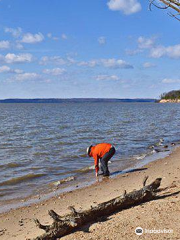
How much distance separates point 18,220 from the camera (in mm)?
8250

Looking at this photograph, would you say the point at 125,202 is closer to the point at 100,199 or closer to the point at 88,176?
the point at 100,199

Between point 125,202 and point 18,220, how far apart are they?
2.91m

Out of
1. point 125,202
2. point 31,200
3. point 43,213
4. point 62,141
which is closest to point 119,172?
point 31,200

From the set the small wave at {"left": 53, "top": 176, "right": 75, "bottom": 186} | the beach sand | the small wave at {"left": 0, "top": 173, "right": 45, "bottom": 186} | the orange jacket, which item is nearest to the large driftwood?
the beach sand

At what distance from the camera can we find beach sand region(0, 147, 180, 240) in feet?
19.2

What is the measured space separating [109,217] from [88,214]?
0.50m

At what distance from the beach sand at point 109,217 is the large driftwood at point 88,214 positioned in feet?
0.51

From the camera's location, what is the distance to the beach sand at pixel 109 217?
231 inches

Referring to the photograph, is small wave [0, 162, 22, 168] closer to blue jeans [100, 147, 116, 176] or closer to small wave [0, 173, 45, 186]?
small wave [0, 173, 45, 186]

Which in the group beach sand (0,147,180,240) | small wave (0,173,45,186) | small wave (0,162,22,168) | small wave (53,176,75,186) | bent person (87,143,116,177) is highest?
bent person (87,143,116,177)

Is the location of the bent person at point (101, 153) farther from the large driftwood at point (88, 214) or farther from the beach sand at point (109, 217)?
the large driftwood at point (88, 214)

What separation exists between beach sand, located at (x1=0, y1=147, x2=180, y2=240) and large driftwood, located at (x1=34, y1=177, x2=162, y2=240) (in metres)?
0.15

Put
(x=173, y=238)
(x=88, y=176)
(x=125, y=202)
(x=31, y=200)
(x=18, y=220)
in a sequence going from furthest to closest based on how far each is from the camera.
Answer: (x=88, y=176) → (x=31, y=200) → (x=18, y=220) → (x=125, y=202) → (x=173, y=238)

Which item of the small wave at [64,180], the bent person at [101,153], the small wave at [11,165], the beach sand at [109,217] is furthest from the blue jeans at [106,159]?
the small wave at [11,165]
